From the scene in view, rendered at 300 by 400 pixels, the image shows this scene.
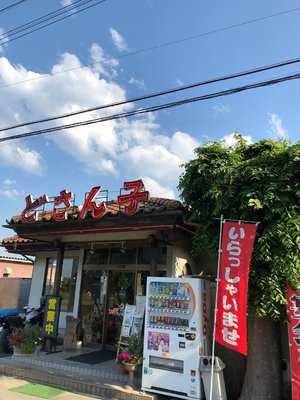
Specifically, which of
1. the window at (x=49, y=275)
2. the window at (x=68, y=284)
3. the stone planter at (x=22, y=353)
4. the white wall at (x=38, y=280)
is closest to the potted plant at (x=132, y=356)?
the stone planter at (x=22, y=353)

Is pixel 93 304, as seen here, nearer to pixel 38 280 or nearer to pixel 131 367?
pixel 38 280

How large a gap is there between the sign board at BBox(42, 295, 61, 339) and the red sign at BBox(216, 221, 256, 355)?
5043mm

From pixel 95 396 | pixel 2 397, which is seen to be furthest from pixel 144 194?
pixel 2 397

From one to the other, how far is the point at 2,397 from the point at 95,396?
168cm

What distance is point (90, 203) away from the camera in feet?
31.9

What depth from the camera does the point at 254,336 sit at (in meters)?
7.27

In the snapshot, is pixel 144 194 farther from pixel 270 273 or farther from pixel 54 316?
pixel 54 316

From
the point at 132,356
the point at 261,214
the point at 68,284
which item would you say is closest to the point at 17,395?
the point at 132,356

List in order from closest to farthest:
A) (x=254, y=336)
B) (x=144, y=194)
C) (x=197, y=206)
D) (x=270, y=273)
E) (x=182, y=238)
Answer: (x=270, y=273)
(x=254, y=336)
(x=197, y=206)
(x=144, y=194)
(x=182, y=238)

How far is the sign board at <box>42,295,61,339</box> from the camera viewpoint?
1028 cm

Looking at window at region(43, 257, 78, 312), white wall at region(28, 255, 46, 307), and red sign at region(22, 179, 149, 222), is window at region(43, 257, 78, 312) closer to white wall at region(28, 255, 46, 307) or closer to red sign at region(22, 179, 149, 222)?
white wall at region(28, 255, 46, 307)

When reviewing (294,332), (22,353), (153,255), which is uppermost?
(153,255)

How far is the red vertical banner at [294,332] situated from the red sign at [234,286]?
845 mm

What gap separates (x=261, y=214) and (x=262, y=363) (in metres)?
2.63
